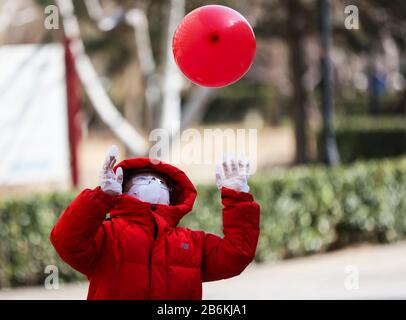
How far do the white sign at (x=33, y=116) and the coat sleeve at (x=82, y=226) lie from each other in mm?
8149

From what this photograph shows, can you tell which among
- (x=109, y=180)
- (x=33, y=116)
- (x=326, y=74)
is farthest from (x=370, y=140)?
(x=109, y=180)

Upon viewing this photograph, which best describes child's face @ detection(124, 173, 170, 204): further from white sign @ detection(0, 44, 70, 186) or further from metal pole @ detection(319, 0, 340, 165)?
metal pole @ detection(319, 0, 340, 165)

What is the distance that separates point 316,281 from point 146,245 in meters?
6.78

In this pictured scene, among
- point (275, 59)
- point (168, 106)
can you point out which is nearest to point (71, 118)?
point (168, 106)

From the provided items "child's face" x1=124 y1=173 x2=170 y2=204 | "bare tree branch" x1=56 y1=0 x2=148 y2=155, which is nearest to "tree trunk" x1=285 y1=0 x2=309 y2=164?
"bare tree branch" x1=56 y1=0 x2=148 y2=155

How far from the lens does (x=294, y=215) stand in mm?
11719

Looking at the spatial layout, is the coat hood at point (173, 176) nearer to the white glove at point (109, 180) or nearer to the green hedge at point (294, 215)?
the white glove at point (109, 180)

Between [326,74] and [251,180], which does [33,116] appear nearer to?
[251,180]

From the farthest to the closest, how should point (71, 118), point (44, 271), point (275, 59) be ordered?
point (275, 59) < point (71, 118) < point (44, 271)

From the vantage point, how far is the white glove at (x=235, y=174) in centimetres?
367

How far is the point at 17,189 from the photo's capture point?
12.8 meters

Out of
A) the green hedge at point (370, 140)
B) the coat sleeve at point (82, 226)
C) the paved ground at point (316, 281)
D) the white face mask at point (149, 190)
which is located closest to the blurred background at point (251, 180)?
the paved ground at point (316, 281)
